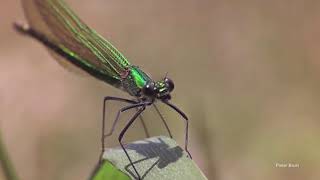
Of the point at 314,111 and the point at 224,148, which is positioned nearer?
the point at 224,148

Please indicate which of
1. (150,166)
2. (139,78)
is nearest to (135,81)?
(139,78)

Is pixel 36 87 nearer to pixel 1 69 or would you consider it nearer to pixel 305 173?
pixel 1 69

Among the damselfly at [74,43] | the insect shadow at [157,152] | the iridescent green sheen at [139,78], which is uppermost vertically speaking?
the damselfly at [74,43]

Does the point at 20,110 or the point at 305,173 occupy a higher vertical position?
the point at 20,110

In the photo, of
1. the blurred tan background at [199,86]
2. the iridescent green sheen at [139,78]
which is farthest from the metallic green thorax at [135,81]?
the blurred tan background at [199,86]

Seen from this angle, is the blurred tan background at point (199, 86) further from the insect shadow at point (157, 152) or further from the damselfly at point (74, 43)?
the insect shadow at point (157, 152)

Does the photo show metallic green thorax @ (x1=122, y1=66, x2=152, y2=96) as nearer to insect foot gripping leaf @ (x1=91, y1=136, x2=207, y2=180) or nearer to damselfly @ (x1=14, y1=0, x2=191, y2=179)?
damselfly @ (x1=14, y1=0, x2=191, y2=179)

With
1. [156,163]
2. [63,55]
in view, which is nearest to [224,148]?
[63,55]

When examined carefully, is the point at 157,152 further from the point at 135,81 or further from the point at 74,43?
the point at 74,43
